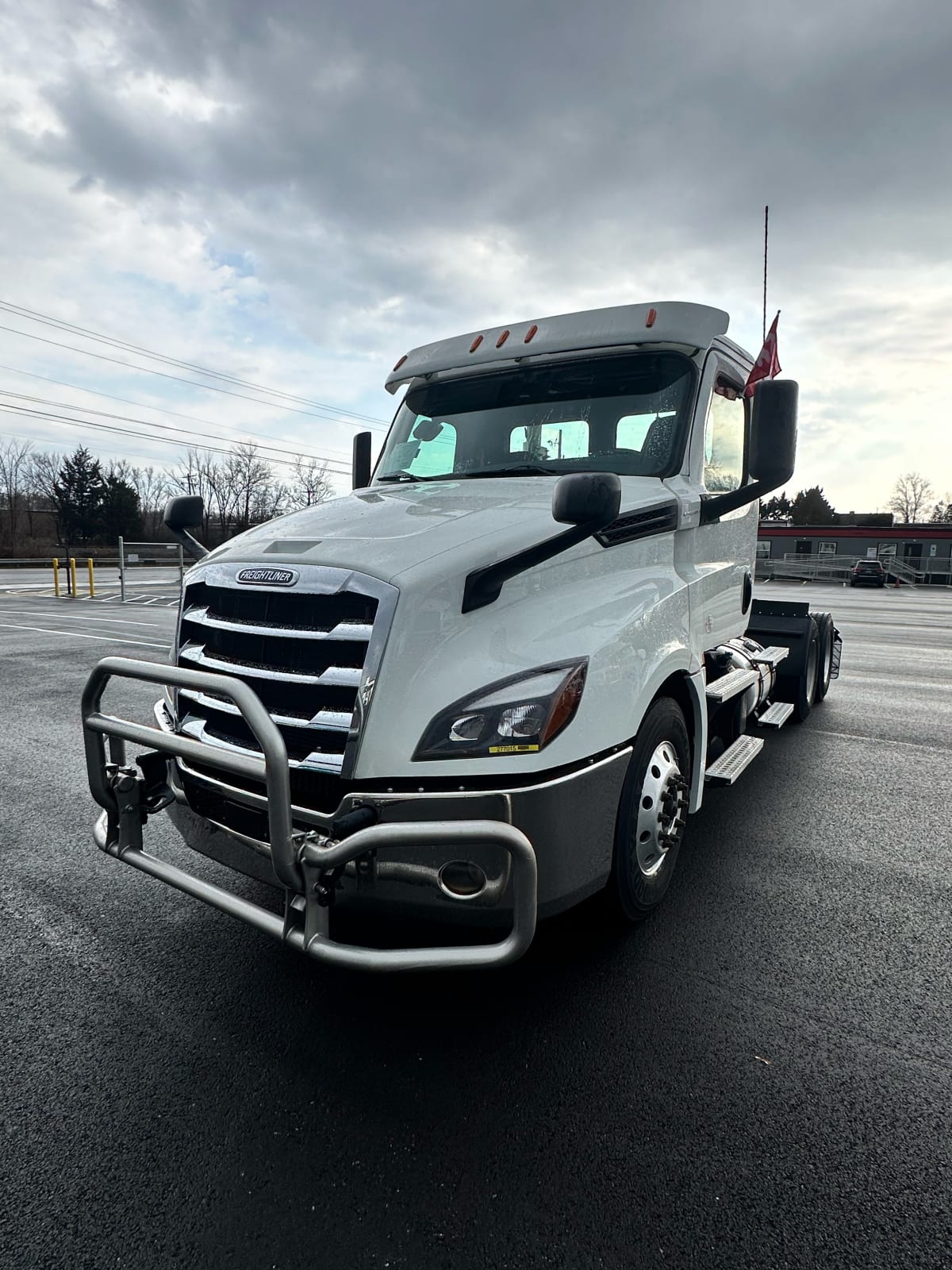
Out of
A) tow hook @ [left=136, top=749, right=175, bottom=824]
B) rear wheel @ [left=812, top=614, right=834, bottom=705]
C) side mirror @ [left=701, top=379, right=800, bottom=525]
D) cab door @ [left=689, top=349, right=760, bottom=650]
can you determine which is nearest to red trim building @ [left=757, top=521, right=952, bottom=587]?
rear wheel @ [left=812, top=614, right=834, bottom=705]

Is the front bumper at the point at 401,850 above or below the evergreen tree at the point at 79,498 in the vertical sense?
below

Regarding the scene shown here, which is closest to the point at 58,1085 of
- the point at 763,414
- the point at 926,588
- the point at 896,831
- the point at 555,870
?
the point at 555,870

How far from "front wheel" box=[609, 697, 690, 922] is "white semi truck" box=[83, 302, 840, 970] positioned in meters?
0.01

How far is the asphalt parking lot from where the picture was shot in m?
1.77

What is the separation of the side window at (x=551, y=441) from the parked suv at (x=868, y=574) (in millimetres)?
41615

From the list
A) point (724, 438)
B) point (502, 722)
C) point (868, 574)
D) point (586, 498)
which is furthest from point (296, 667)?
point (868, 574)

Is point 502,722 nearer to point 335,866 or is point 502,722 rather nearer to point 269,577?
point 335,866

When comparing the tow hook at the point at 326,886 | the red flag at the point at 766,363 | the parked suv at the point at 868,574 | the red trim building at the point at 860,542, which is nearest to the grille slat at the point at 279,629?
the tow hook at the point at 326,886

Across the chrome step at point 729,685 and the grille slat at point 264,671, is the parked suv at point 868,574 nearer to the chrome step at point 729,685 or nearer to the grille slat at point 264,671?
the chrome step at point 729,685

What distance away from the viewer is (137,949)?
2.99 m

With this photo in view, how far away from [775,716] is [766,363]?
2483 mm

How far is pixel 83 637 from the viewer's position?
42.1ft

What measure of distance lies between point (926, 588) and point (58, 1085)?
157ft

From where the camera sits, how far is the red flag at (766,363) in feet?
15.1
